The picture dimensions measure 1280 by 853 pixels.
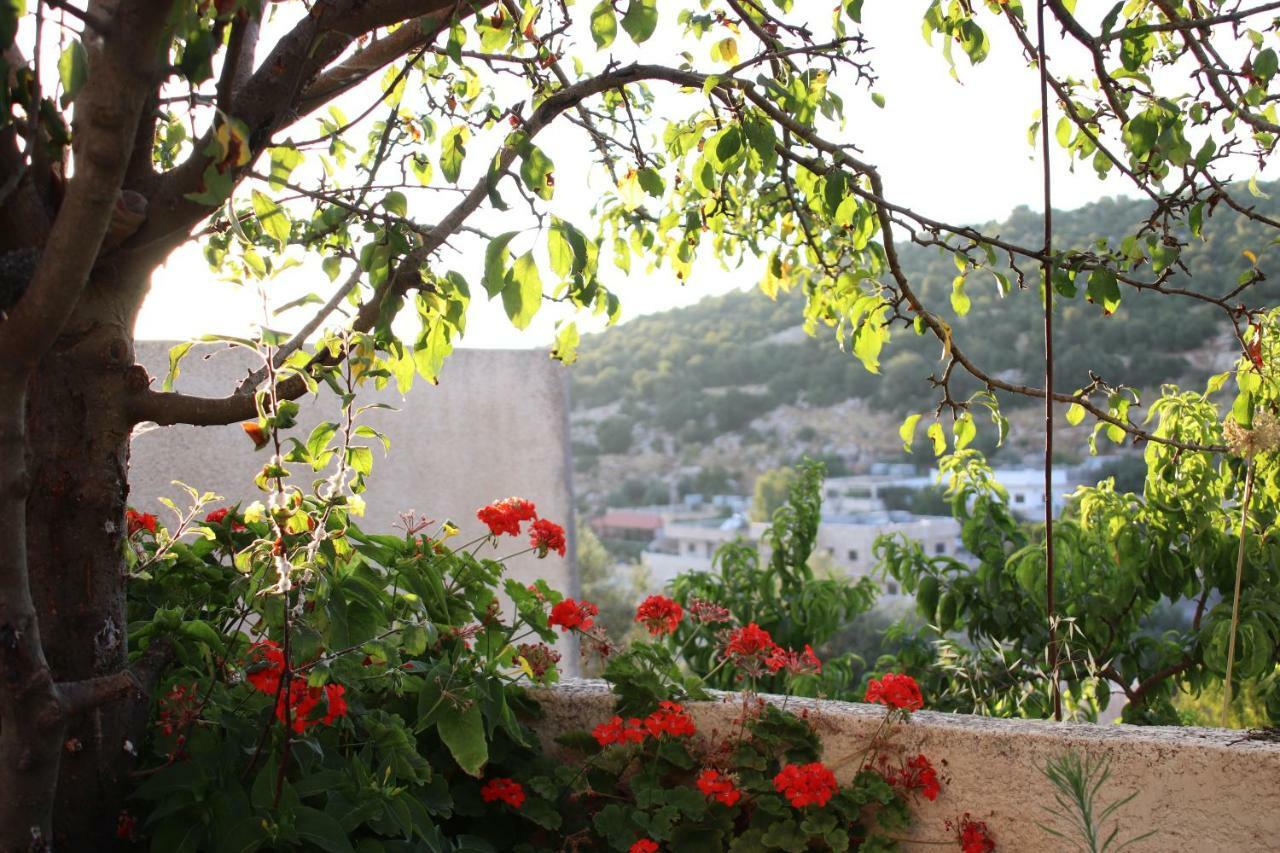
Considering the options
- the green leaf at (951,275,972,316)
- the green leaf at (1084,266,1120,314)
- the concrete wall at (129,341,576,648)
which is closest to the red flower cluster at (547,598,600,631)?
the green leaf at (951,275,972,316)

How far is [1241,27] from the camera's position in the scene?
6.17ft

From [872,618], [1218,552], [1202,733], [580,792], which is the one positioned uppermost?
[1218,552]

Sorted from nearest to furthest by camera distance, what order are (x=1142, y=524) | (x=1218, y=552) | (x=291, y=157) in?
(x=291, y=157) → (x=1218, y=552) → (x=1142, y=524)

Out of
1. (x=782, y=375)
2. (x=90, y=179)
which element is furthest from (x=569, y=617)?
(x=782, y=375)

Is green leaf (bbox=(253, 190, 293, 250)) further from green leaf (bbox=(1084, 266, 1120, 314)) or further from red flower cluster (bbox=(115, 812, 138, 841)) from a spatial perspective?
green leaf (bbox=(1084, 266, 1120, 314))

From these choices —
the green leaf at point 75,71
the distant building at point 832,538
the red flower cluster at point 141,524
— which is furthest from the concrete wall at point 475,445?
the distant building at point 832,538

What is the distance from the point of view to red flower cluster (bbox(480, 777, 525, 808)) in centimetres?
182

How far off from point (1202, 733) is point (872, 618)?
30.0 feet

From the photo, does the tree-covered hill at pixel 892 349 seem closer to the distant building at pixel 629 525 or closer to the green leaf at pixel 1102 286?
the distant building at pixel 629 525

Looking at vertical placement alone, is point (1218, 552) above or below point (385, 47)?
below

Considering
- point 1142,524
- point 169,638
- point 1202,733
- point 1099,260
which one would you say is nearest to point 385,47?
point 169,638

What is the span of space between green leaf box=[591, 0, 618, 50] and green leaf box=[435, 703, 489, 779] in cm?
98

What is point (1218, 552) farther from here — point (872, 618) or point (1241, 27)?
point (872, 618)

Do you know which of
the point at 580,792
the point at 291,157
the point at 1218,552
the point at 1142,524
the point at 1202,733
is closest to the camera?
the point at 291,157
